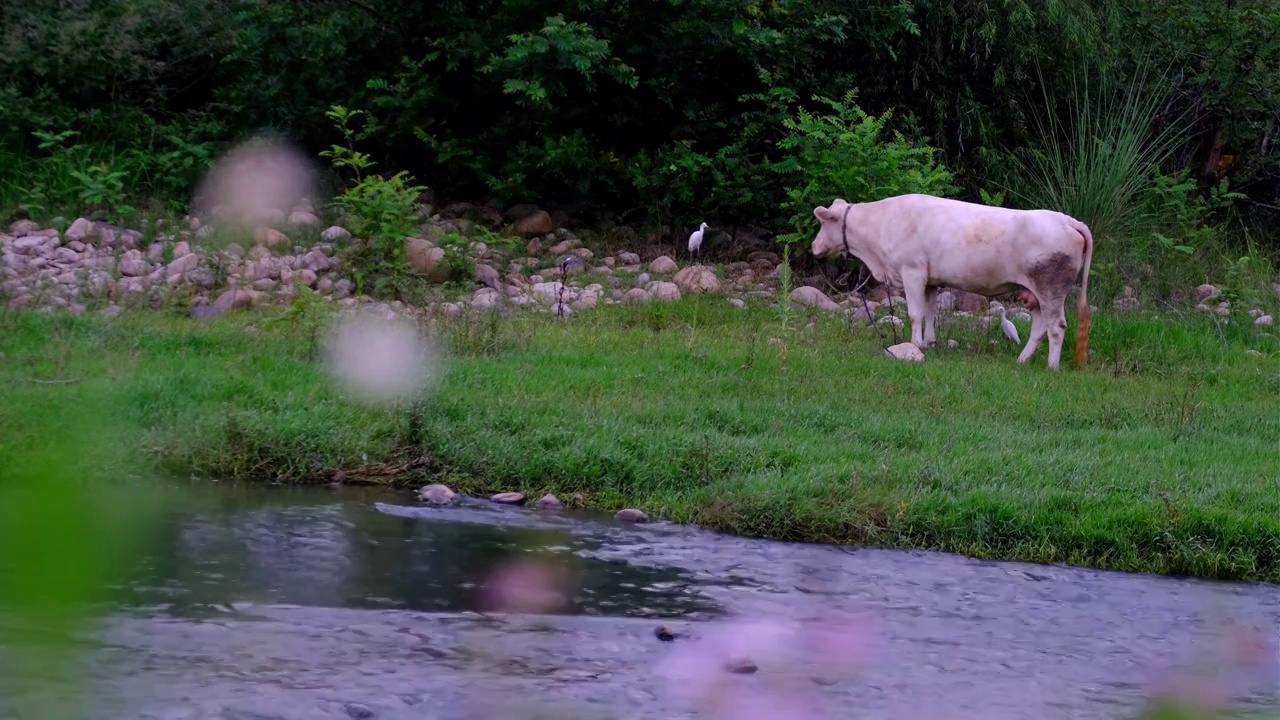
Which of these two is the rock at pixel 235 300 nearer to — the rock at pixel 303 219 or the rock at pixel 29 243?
the rock at pixel 29 243

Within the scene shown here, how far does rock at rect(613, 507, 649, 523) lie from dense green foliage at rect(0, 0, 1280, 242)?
812 centimetres

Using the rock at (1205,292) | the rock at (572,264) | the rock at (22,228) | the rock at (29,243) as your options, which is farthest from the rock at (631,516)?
the rock at (1205,292)

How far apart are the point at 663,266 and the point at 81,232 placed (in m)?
5.76

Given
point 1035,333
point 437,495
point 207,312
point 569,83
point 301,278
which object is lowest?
point 437,495

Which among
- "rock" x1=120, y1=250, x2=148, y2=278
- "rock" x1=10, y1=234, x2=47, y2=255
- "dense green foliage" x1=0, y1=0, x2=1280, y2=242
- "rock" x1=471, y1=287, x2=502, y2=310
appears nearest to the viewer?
"rock" x1=471, y1=287, x2=502, y2=310

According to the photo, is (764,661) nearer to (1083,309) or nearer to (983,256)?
(983,256)

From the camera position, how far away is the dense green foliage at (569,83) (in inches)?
581

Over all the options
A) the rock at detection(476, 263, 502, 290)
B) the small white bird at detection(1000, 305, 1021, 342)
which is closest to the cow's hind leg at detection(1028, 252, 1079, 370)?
the small white bird at detection(1000, 305, 1021, 342)

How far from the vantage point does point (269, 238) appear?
13.1 meters

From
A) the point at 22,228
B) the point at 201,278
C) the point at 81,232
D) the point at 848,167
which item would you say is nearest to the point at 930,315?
the point at 848,167

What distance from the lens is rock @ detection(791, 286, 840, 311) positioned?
12578 millimetres

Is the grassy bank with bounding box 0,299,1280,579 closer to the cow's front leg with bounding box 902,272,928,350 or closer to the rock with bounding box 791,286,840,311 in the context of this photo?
the cow's front leg with bounding box 902,272,928,350

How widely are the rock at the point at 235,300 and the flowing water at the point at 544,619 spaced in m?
4.56

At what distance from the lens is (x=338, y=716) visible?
13.0ft
